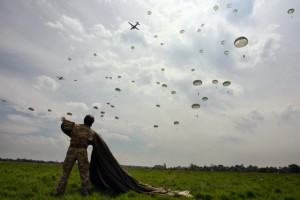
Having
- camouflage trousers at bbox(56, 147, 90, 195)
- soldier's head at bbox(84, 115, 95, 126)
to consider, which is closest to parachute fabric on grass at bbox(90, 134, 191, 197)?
soldier's head at bbox(84, 115, 95, 126)

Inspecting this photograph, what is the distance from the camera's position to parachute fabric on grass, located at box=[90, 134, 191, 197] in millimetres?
12672

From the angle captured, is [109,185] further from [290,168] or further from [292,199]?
[290,168]

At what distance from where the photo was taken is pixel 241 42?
780 inches

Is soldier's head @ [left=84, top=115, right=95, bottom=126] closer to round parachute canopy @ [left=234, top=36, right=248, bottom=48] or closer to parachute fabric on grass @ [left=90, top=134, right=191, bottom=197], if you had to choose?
parachute fabric on grass @ [left=90, top=134, right=191, bottom=197]

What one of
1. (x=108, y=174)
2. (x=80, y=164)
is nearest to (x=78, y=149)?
(x=80, y=164)

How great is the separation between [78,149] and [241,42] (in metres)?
13.8

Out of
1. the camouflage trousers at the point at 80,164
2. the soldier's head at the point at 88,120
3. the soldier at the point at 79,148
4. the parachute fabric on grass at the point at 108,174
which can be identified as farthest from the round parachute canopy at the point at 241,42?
the camouflage trousers at the point at 80,164

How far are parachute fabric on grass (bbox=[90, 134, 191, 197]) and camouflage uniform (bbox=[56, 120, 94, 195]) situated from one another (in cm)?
74

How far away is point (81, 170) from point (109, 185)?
1855 mm

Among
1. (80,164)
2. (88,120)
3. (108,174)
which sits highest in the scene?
(88,120)

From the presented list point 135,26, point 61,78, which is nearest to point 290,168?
point 135,26

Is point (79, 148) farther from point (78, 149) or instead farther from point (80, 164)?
point (80, 164)

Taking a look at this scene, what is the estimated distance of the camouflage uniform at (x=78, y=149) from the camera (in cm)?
1135

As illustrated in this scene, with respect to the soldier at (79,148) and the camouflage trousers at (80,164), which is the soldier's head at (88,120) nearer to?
the soldier at (79,148)
